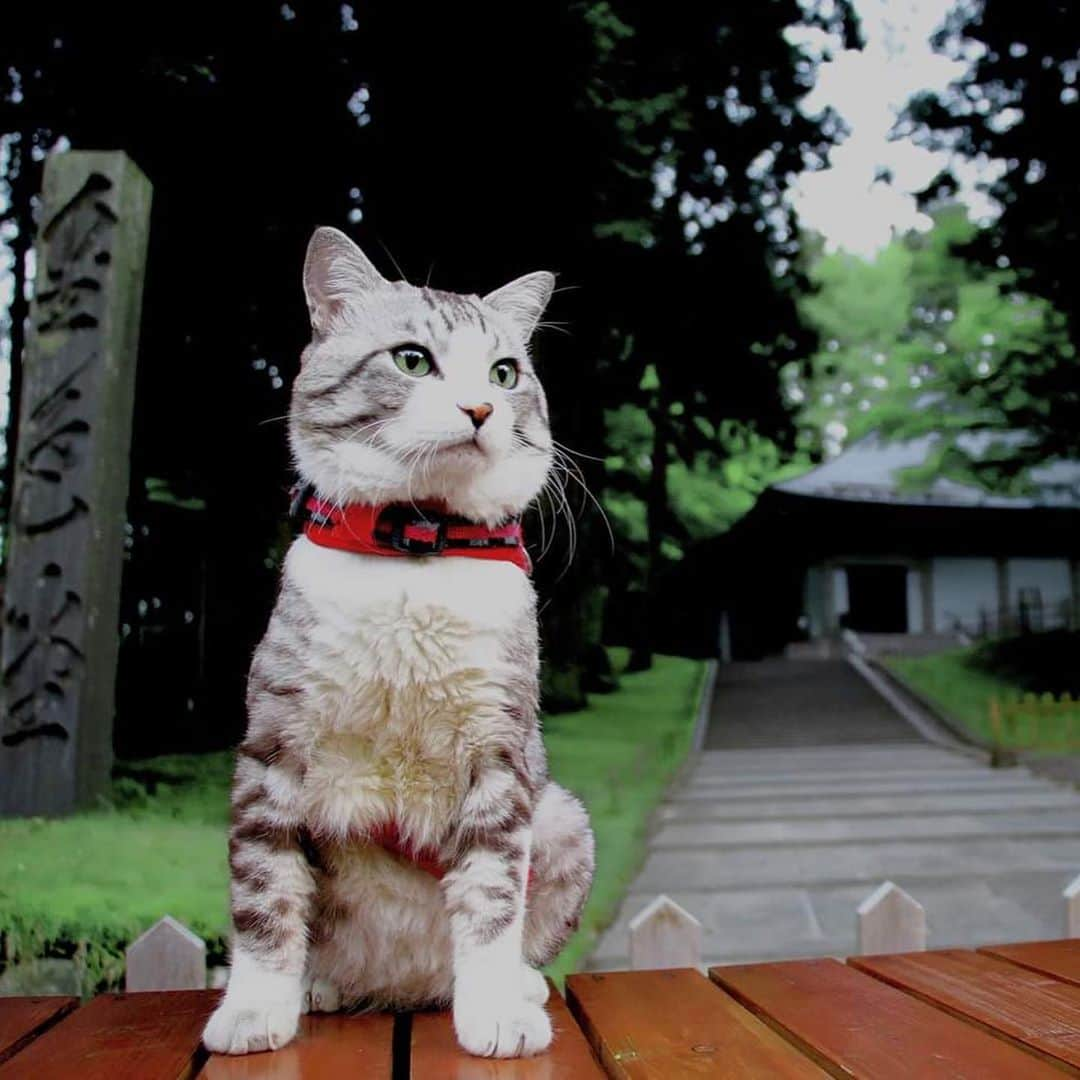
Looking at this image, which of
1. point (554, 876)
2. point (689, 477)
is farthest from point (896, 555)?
point (554, 876)

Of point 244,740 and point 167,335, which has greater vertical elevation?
point 167,335

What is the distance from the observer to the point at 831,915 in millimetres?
2268

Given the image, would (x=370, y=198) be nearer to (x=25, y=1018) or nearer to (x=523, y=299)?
(x=523, y=299)

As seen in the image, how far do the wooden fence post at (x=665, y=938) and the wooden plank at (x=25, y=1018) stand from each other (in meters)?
0.68

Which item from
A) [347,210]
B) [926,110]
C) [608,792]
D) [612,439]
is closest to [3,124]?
[347,210]

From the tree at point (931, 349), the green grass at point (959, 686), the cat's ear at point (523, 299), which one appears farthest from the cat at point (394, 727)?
the green grass at point (959, 686)

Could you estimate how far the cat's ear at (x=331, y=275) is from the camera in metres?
0.99

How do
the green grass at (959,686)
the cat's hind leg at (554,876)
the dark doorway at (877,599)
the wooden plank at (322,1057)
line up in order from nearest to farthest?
the wooden plank at (322,1057) < the cat's hind leg at (554,876) < the green grass at (959,686) < the dark doorway at (877,599)

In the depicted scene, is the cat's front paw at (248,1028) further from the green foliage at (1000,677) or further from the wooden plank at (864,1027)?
the green foliage at (1000,677)

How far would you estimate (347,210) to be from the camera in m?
2.17

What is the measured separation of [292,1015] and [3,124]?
217 centimetres

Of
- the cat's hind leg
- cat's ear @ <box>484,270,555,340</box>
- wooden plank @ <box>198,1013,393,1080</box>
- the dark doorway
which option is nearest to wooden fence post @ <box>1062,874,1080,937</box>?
the cat's hind leg

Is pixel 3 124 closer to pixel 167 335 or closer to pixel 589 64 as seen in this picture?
pixel 167 335

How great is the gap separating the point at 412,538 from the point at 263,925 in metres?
0.38
